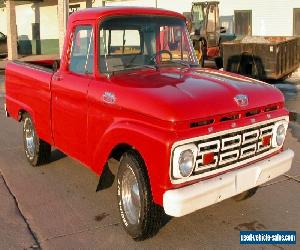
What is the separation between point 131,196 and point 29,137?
2.89 metres

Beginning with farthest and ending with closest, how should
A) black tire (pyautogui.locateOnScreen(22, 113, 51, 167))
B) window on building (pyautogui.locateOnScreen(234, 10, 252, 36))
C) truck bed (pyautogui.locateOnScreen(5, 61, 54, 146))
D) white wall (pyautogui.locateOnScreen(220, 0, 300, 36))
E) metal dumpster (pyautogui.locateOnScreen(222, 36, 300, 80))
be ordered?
window on building (pyautogui.locateOnScreen(234, 10, 252, 36)) → white wall (pyautogui.locateOnScreen(220, 0, 300, 36)) → metal dumpster (pyautogui.locateOnScreen(222, 36, 300, 80)) → black tire (pyautogui.locateOnScreen(22, 113, 51, 167)) → truck bed (pyautogui.locateOnScreen(5, 61, 54, 146))

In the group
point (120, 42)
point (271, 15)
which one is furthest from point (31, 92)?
point (271, 15)

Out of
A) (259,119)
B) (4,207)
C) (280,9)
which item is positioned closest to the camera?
(259,119)

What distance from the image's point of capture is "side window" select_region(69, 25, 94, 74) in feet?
15.1

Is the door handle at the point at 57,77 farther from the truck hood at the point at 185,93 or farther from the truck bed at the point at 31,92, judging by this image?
the truck hood at the point at 185,93

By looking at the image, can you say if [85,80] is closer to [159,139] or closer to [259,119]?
[159,139]

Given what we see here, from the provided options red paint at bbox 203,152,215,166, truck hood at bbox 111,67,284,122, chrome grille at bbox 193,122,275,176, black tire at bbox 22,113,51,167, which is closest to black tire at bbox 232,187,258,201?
chrome grille at bbox 193,122,275,176

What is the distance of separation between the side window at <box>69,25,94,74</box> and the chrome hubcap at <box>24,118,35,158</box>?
178 cm

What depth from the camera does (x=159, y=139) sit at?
136 inches

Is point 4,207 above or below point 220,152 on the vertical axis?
below

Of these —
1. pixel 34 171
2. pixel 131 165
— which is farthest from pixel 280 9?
pixel 131 165

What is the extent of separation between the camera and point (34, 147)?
6277 millimetres

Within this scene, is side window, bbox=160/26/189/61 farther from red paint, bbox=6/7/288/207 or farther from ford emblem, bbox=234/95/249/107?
ford emblem, bbox=234/95/249/107

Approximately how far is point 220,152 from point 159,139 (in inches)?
24.3
